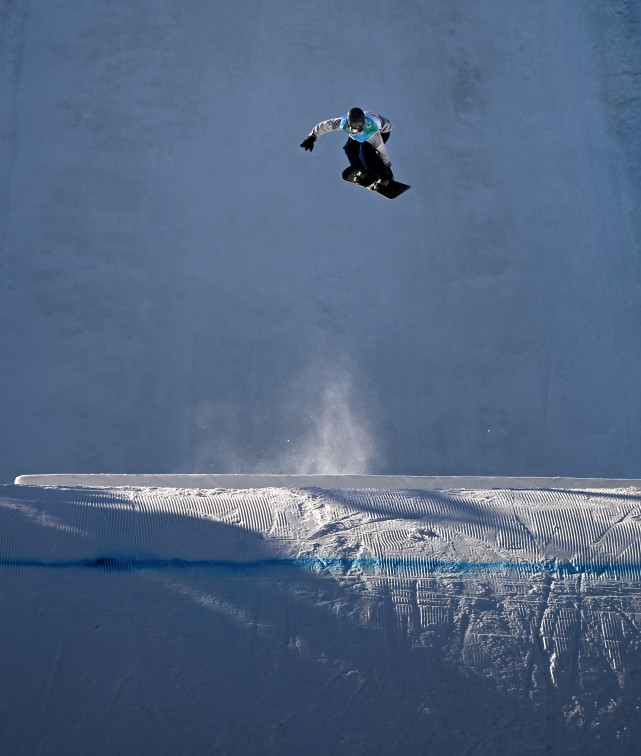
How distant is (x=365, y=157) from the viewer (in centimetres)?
426

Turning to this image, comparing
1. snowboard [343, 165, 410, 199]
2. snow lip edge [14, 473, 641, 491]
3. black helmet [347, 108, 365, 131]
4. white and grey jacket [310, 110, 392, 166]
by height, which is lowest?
snow lip edge [14, 473, 641, 491]

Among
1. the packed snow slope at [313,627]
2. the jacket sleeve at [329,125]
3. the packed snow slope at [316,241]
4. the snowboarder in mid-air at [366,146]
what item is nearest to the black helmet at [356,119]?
the snowboarder in mid-air at [366,146]

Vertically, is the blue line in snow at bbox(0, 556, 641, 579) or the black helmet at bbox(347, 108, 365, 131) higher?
the black helmet at bbox(347, 108, 365, 131)

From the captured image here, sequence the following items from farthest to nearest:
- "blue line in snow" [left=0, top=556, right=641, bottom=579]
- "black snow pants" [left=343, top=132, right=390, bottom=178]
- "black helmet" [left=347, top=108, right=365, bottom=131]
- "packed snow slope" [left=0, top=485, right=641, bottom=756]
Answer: "black snow pants" [left=343, top=132, right=390, bottom=178], "black helmet" [left=347, top=108, right=365, bottom=131], "blue line in snow" [left=0, top=556, right=641, bottom=579], "packed snow slope" [left=0, top=485, right=641, bottom=756]

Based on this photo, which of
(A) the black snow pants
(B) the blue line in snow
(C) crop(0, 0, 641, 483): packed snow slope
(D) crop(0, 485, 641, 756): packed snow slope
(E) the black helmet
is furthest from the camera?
(C) crop(0, 0, 641, 483): packed snow slope

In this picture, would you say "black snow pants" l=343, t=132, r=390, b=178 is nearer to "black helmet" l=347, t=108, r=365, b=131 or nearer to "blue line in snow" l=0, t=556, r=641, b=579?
"black helmet" l=347, t=108, r=365, b=131

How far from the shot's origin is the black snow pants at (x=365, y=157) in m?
4.23

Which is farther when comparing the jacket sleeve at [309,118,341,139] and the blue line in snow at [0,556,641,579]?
the jacket sleeve at [309,118,341,139]

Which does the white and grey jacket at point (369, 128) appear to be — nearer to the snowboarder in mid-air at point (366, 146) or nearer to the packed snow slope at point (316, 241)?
the snowboarder in mid-air at point (366, 146)

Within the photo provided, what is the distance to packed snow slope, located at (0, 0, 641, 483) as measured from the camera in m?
4.99

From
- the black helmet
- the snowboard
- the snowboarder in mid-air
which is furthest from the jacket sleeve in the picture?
the snowboard

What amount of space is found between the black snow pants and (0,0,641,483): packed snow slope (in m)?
Result: 1.22

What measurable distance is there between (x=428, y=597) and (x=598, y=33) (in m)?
5.61

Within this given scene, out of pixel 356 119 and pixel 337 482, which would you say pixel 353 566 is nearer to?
→ pixel 337 482
